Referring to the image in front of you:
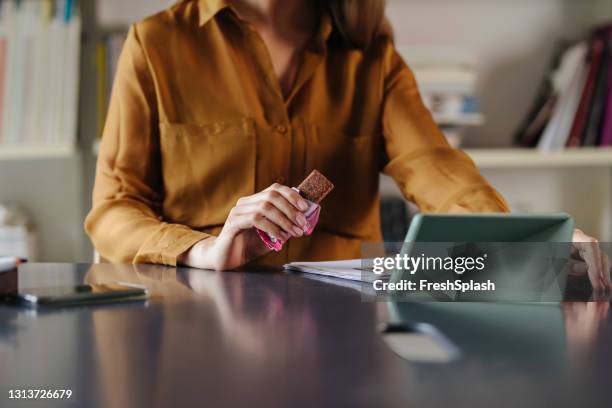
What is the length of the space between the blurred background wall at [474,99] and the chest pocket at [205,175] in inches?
35.8

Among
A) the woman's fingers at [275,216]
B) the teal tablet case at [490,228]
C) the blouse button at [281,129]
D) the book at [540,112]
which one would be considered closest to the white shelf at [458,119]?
the book at [540,112]

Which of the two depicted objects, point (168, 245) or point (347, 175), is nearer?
point (168, 245)

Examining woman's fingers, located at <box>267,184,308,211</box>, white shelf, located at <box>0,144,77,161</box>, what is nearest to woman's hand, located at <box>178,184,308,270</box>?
woman's fingers, located at <box>267,184,308,211</box>

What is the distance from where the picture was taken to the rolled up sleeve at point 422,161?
1.24 meters

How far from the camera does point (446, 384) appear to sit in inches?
16.1

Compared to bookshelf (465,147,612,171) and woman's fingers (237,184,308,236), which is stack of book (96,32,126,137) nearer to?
bookshelf (465,147,612,171)

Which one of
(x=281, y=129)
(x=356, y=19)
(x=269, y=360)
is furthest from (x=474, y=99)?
(x=269, y=360)

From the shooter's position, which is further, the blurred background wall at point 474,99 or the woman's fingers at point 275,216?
the blurred background wall at point 474,99

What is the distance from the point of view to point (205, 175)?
1314 millimetres

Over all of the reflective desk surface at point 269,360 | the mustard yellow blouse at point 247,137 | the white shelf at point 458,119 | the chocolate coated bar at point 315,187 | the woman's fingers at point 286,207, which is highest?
the white shelf at point 458,119

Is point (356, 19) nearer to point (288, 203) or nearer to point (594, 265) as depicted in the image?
point (288, 203)

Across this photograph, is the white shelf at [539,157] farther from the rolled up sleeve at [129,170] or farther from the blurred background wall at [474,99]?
the rolled up sleeve at [129,170]

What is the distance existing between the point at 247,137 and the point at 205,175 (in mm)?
98

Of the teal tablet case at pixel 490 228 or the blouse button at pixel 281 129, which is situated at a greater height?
the blouse button at pixel 281 129
